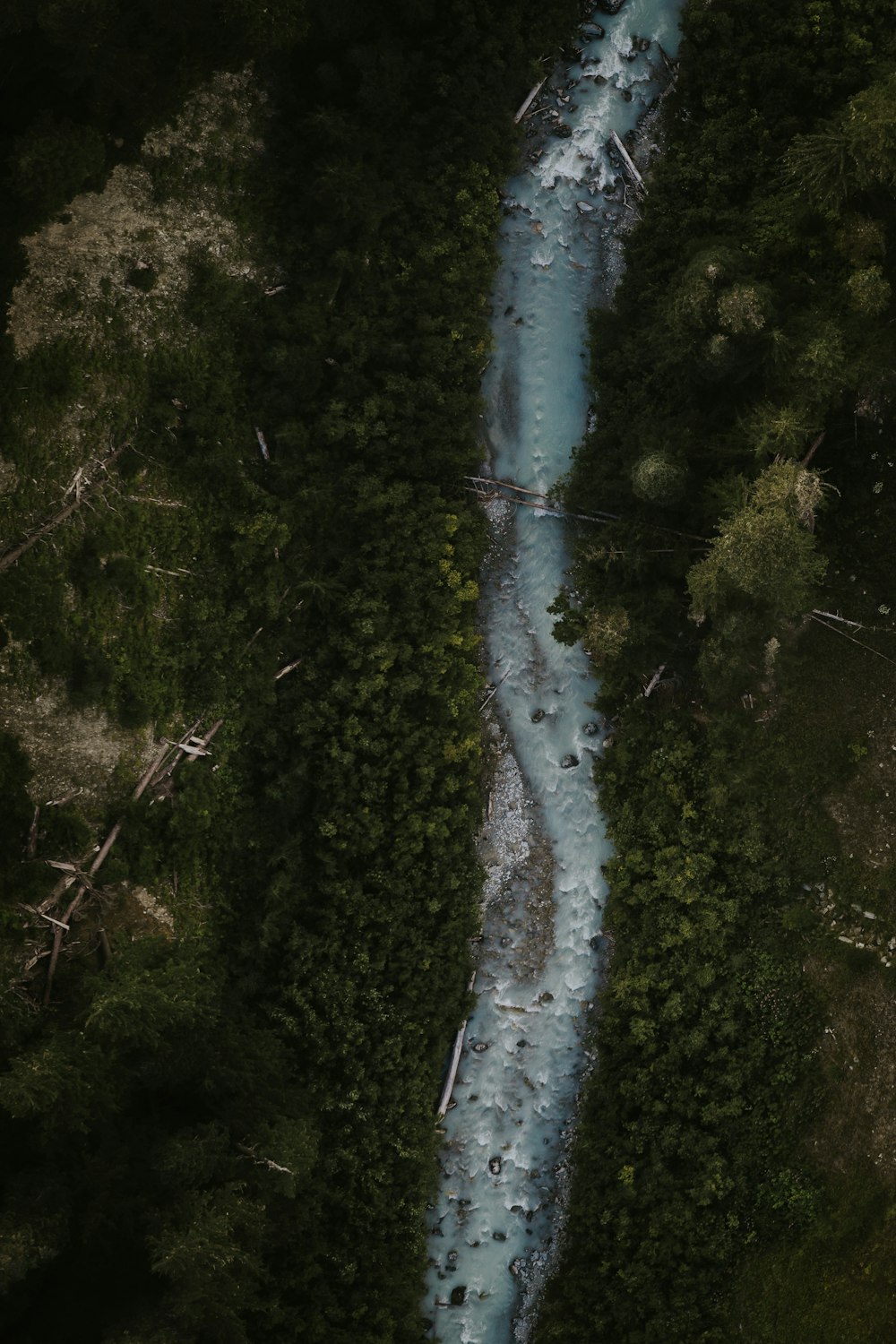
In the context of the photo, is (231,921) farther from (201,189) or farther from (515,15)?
(515,15)

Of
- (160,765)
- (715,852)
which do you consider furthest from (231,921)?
(715,852)

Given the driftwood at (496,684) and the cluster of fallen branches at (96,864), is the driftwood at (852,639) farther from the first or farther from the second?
the cluster of fallen branches at (96,864)

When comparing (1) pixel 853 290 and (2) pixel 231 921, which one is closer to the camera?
(1) pixel 853 290

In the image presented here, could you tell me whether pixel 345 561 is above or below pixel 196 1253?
above

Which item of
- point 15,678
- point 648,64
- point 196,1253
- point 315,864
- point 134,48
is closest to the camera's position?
point 196,1253

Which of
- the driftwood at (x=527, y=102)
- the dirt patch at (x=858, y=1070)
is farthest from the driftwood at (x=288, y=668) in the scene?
the driftwood at (x=527, y=102)

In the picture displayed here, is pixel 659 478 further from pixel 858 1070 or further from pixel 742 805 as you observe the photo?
pixel 858 1070
